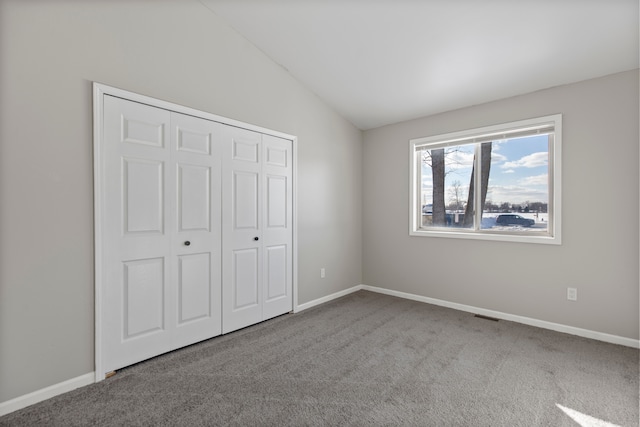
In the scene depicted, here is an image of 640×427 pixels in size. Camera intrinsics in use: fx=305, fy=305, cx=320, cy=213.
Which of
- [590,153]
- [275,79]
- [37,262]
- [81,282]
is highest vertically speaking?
[275,79]

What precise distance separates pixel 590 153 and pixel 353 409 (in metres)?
3.06

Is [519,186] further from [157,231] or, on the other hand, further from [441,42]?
[157,231]

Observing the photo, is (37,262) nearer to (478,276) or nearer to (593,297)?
(478,276)

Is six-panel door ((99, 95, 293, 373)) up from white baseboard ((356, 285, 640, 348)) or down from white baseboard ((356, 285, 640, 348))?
up

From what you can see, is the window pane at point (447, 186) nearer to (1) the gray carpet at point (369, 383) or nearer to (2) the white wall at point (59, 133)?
(1) the gray carpet at point (369, 383)

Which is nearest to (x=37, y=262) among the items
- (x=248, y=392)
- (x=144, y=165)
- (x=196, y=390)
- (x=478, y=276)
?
(x=144, y=165)

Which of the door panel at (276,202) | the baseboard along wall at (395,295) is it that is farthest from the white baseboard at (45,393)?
the door panel at (276,202)

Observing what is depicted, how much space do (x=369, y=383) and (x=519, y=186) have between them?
8.79ft

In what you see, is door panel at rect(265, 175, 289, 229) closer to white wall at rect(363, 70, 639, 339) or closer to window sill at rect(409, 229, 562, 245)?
window sill at rect(409, 229, 562, 245)

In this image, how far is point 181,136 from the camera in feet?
8.59

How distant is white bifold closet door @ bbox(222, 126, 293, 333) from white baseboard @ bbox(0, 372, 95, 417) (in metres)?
1.09

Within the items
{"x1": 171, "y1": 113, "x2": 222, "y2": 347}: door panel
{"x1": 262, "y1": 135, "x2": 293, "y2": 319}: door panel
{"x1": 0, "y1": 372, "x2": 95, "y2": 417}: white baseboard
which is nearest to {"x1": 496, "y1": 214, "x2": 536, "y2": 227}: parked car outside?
{"x1": 262, "y1": 135, "x2": 293, "y2": 319}: door panel

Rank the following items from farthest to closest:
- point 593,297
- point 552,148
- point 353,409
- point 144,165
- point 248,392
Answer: point 552,148
point 593,297
point 144,165
point 248,392
point 353,409

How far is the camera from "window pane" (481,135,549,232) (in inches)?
126
